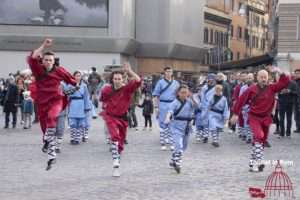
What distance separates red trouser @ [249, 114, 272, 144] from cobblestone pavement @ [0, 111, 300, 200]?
24.7 inches

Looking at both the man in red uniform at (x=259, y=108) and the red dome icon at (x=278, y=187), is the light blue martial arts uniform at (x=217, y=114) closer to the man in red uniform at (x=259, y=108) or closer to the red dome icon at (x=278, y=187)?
the man in red uniform at (x=259, y=108)

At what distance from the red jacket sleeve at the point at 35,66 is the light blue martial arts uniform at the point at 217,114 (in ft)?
24.4

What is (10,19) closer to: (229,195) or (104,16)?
(104,16)

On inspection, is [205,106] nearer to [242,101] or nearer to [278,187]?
[242,101]

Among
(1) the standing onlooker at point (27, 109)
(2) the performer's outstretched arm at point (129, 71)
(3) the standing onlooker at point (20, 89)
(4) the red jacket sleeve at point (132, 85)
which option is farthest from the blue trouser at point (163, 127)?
(3) the standing onlooker at point (20, 89)

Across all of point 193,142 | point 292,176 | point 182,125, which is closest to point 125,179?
point 182,125

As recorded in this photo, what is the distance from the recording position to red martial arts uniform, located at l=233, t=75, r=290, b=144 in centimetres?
1339

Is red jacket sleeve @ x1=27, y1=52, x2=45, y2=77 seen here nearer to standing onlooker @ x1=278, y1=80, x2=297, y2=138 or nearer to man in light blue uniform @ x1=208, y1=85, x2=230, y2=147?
man in light blue uniform @ x1=208, y1=85, x2=230, y2=147

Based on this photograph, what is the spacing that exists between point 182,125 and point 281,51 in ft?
96.7

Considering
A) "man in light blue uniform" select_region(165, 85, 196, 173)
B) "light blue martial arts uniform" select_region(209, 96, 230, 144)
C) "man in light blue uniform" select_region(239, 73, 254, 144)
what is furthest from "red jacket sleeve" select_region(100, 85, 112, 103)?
"man in light blue uniform" select_region(239, 73, 254, 144)

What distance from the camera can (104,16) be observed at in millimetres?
57312

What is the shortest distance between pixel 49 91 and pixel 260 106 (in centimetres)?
399

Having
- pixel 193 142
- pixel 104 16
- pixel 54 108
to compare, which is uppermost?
pixel 104 16

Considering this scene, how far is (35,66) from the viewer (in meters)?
11.6
